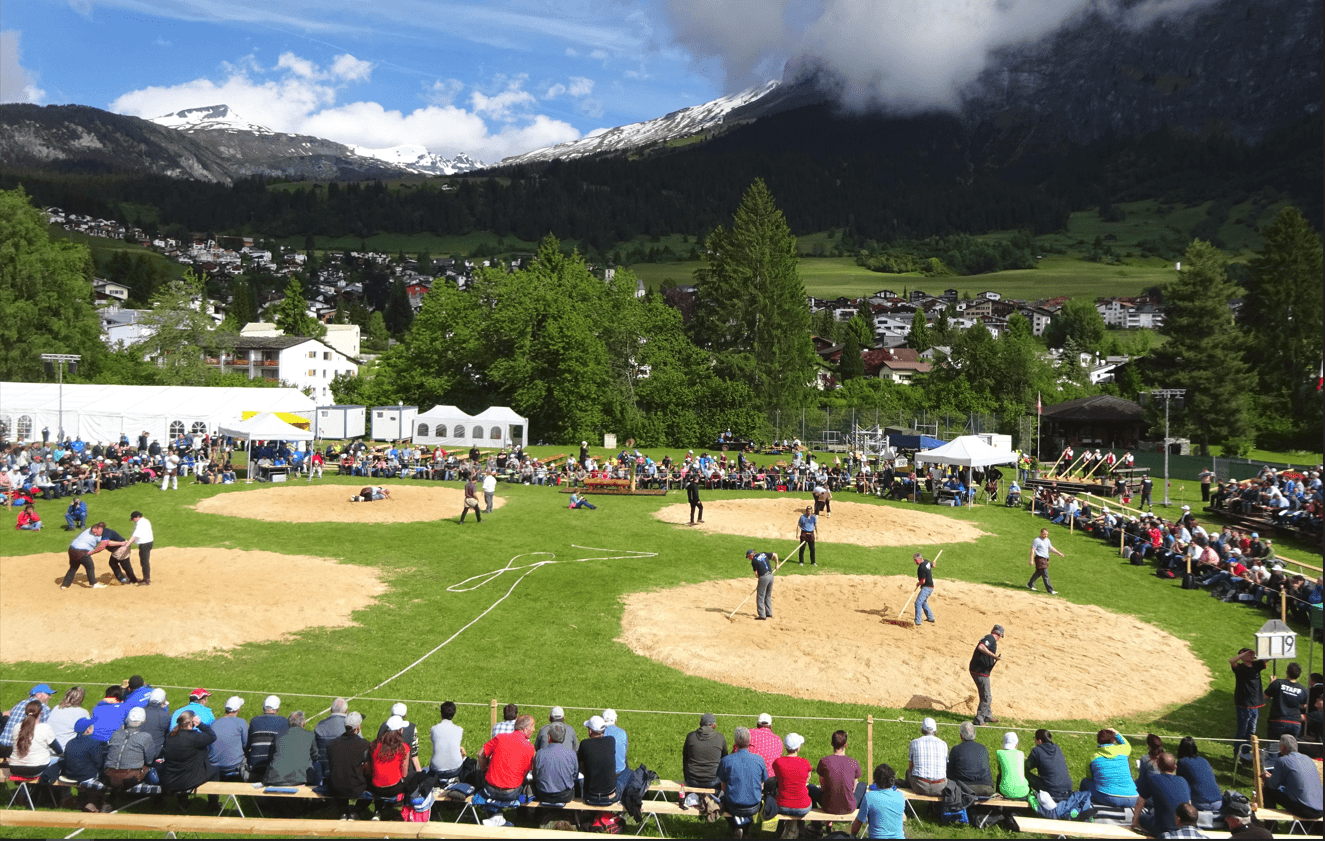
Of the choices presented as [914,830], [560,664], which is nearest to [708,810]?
[914,830]

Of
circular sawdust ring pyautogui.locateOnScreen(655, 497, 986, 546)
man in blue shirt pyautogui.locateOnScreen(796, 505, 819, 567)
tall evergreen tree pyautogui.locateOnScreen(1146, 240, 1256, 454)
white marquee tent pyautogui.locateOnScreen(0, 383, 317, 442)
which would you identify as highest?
tall evergreen tree pyautogui.locateOnScreen(1146, 240, 1256, 454)

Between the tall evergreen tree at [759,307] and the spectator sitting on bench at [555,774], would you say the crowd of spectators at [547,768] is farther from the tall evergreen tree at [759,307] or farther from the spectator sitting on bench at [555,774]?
the tall evergreen tree at [759,307]

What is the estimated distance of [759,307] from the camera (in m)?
63.9

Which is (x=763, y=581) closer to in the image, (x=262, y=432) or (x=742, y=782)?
(x=742, y=782)

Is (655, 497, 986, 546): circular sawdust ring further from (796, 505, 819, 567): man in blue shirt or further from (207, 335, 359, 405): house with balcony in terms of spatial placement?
(207, 335, 359, 405): house with balcony

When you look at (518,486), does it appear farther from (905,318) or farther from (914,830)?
(905,318)

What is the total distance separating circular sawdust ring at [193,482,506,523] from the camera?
2711cm

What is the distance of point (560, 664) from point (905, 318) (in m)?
151

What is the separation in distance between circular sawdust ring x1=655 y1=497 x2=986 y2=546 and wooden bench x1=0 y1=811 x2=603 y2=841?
18.7 m

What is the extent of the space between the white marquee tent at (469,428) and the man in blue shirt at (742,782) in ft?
132

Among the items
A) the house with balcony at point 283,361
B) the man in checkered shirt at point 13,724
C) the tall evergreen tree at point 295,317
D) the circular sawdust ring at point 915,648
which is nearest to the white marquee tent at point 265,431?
the circular sawdust ring at point 915,648

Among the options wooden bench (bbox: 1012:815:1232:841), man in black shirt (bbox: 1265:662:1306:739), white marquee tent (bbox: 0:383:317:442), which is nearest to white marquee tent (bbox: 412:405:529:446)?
white marquee tent (bbox: 0:383:317:442)

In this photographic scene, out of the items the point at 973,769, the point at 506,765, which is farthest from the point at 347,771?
the point at 973,769

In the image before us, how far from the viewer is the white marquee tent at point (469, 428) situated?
159 feet
